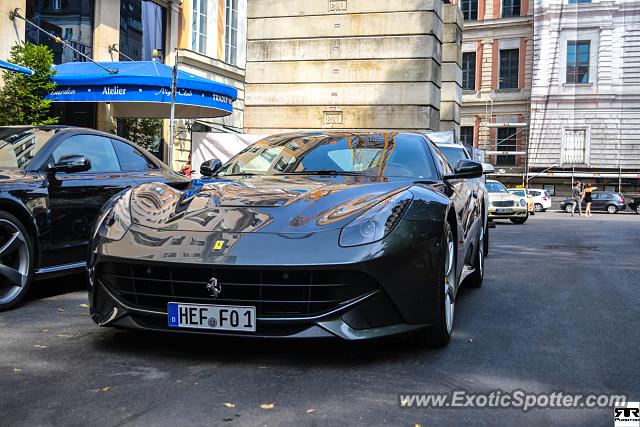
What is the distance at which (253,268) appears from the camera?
3.33 meters

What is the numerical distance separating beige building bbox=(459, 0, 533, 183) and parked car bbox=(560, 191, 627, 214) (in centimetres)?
769

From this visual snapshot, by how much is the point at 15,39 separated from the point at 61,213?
38.5ft

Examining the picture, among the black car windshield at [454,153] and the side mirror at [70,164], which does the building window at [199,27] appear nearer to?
the black car windshield at [454,153]

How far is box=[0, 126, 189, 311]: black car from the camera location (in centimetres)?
510

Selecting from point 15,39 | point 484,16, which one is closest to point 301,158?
point 15,39

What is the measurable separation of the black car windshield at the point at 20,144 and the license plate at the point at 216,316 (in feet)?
9.08

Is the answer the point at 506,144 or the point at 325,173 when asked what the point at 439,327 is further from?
the point at 506,144

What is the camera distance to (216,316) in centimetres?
341

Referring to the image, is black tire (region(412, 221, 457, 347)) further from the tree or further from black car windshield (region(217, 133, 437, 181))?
the tree

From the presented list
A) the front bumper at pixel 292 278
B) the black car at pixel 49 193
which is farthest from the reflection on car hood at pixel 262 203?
the black car at pixel 49 193

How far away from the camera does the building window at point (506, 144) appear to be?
50750mm

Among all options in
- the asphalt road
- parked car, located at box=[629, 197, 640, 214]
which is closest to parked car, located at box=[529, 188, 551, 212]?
parked car, located at box=[629, 197, 640, 214]

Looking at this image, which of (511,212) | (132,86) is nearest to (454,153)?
(132,86)

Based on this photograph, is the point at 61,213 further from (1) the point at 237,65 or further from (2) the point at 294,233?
(1) the point at 237,65
